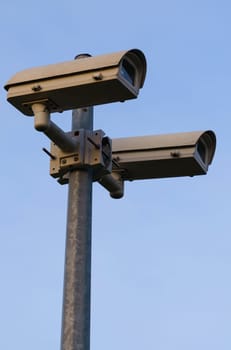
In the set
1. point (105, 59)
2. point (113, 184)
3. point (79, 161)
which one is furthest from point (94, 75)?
point (113, 184)

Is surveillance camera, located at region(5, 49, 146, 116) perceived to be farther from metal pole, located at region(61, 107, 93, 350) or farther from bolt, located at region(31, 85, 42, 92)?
metal pole, located at region(61, 107, 93, 350)

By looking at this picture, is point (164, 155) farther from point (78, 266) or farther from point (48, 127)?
point (78, 266)

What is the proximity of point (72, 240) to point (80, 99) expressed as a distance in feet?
2.59

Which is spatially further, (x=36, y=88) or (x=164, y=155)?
(x=164, y=155)

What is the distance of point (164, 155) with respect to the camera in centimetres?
662

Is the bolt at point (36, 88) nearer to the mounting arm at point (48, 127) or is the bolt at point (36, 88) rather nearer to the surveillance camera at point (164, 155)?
the mounting arm at point (48, 127)

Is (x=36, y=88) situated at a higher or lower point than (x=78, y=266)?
higher

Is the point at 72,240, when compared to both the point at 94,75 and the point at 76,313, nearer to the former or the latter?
the point at 76,313

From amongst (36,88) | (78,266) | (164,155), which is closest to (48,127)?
(36,88)

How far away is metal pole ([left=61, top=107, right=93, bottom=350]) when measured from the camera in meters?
5.52

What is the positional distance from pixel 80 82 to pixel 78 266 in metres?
1.00

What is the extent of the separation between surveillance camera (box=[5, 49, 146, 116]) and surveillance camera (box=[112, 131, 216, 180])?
73 centimetres

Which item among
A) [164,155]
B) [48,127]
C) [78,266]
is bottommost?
[78,266]

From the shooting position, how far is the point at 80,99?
5879 millimetres
